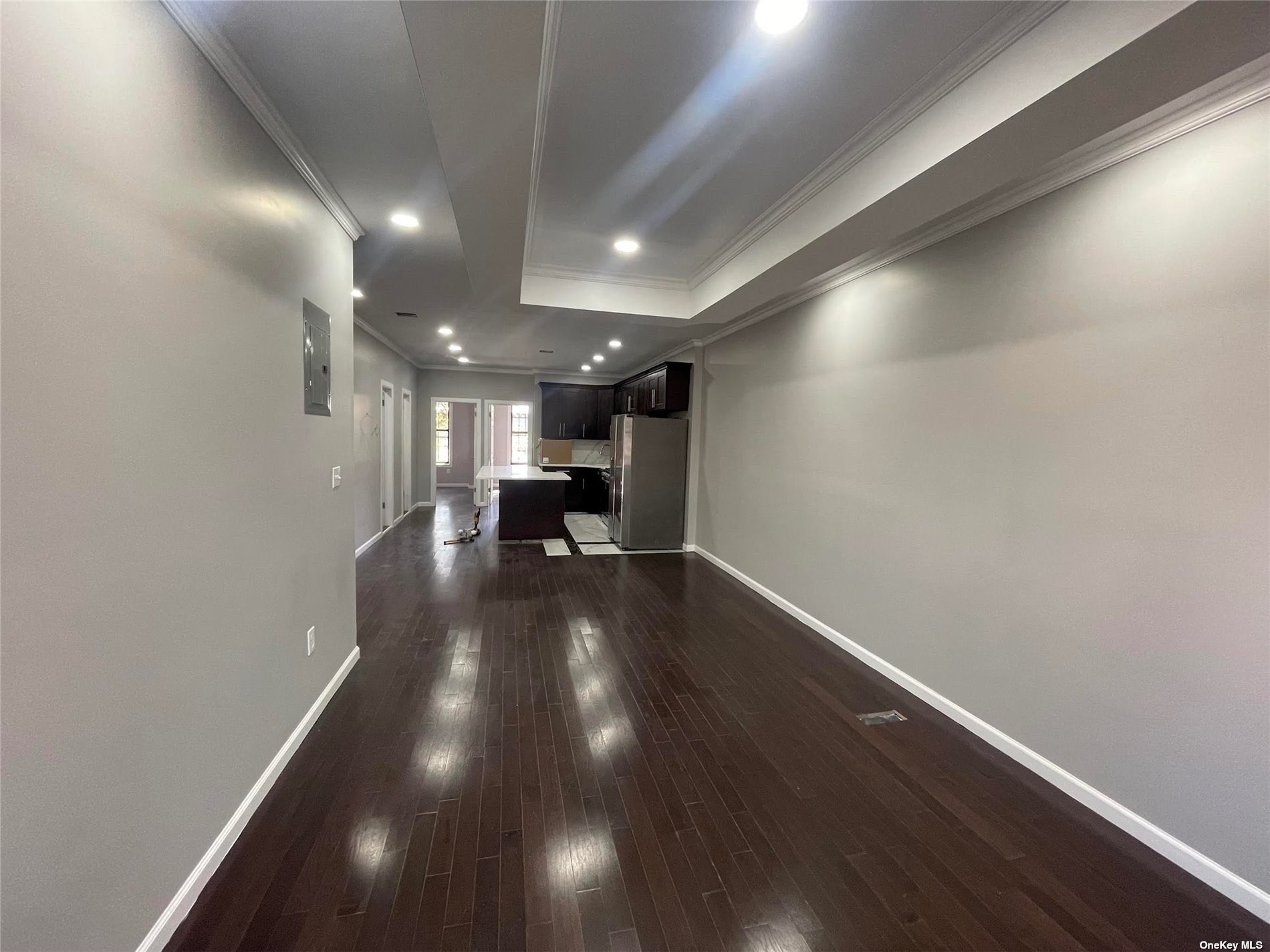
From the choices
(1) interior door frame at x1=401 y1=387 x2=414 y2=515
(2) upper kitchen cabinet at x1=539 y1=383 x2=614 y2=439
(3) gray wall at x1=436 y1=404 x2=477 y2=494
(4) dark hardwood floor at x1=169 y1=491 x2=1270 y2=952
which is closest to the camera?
(4) dark hardwood floor at x1=169 y1=491 x2=1270 y2=952

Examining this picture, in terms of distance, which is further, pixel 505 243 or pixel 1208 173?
pixel 505 243

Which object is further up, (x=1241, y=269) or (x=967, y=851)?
(x=1241, y=269)

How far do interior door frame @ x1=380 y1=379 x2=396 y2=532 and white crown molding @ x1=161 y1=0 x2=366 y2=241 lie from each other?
4276mm

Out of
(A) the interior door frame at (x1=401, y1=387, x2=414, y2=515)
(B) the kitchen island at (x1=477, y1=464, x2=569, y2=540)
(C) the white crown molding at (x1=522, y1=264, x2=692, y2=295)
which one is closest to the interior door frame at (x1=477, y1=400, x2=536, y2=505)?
(A) the interior door frame at (x1=401, y1=387, x2=414, y2=515)

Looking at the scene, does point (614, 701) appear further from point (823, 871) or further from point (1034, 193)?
point (1034, 193)

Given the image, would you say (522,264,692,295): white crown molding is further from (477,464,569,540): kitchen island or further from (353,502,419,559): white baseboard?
(353,502,419,559): white baseboard

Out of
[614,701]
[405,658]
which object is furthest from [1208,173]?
[405,658]

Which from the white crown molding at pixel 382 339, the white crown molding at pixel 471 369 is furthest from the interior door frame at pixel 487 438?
the white crown molding at pixel 382 339

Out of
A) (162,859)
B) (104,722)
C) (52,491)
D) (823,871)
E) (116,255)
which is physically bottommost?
(823,871)

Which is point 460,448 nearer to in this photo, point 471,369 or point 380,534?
point 471,369

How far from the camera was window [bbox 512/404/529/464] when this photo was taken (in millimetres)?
11359

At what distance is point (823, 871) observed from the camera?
1606mm

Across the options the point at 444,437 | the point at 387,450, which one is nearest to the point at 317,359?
the point at 387,450

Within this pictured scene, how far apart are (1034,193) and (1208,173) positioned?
57 cm
